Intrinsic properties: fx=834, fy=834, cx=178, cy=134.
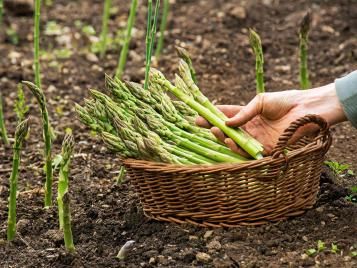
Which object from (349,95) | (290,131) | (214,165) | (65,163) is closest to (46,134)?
(65,163)

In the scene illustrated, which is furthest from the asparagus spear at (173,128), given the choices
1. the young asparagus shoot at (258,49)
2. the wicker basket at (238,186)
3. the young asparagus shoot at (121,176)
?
the young asparagus shoot at (258,49)

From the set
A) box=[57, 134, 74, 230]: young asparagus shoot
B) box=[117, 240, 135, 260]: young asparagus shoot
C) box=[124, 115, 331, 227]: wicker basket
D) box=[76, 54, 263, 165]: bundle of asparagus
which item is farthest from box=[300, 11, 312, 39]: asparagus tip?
box=[117, 240, 135, 260]: young asparagus shoot

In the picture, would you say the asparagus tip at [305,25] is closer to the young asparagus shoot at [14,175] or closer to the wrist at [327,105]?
the wrist at [327,105]

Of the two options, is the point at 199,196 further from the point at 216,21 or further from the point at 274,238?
the point at 216,21

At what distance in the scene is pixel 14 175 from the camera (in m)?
3.74

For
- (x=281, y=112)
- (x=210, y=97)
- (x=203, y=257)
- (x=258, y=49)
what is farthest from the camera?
(x=210, y=97)

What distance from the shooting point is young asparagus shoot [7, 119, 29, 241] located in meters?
3.70

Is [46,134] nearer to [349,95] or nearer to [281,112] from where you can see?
[281,112]

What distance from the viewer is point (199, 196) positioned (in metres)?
3.65

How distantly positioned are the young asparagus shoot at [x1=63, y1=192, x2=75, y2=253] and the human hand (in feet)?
2.60

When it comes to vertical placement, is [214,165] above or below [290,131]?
below

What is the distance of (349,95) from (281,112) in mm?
329

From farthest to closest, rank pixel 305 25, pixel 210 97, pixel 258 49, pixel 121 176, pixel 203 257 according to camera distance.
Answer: pixel 210 97 < pixel 305 25 < pixel 258 49 < pixel 121 176 < pixel 203 257

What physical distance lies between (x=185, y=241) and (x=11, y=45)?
149 inches
